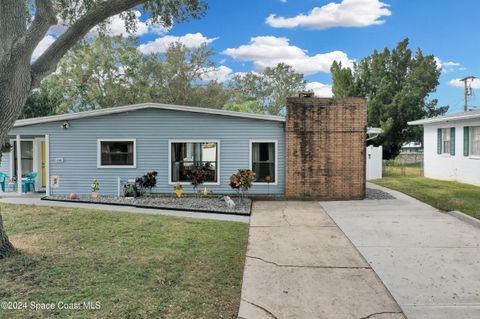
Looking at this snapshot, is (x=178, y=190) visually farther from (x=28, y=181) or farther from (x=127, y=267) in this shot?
(x=127, y=267)

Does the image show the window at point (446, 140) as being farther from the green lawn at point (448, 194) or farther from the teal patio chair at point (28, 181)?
the teal patio chair at point (28, 181)

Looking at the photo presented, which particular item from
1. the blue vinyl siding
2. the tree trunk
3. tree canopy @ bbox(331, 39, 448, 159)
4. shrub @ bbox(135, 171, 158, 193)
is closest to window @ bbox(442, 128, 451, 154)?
tree canopy @ bbox(331, 39, 448, 159)

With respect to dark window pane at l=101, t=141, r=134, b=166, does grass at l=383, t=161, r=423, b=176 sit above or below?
below

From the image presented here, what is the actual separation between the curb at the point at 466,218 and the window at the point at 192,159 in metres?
6.87

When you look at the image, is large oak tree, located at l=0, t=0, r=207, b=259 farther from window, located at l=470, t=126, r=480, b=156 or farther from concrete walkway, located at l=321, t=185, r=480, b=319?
window, located at l=470, t=126, r=480, b=156

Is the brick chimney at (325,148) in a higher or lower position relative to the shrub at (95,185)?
higher

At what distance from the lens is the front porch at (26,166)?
12.6m

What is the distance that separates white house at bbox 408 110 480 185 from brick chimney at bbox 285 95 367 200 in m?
5.62

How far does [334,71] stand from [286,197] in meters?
20.7

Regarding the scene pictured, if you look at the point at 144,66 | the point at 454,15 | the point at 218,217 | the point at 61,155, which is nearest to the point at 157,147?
the point at 61,155

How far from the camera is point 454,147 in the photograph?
15953 mm

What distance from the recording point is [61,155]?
12133mm

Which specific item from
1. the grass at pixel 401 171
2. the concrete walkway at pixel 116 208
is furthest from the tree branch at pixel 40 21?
the grass at pixel 401 171

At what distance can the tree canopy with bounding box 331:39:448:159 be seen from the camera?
2652 cm
